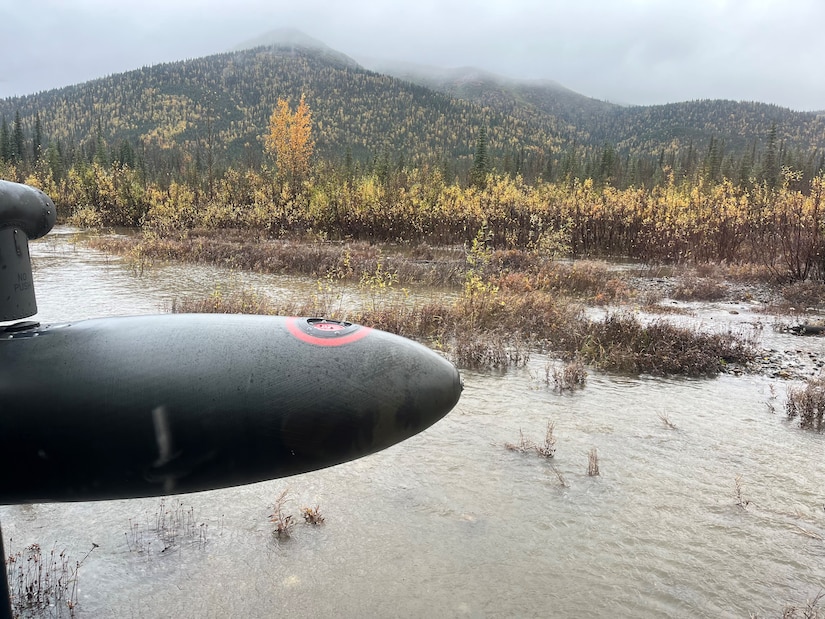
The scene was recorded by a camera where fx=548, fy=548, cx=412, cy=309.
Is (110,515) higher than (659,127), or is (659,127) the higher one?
(659,127)

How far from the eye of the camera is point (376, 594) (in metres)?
3.30

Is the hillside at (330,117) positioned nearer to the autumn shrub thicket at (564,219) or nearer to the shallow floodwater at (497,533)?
the autumn shrub thicket at (564,219)

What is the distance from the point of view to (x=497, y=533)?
3.99 m

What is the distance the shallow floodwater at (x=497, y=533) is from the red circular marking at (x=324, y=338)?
1.80 meters

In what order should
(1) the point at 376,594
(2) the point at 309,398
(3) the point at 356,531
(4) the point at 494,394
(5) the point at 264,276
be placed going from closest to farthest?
(2) the point at 309,398 → (1) the point at 376,594 → (3) the point at 356,531 → (4) the point at 494,394 → (5) the point at 264,276

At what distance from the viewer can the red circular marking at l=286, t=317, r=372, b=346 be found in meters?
2.27

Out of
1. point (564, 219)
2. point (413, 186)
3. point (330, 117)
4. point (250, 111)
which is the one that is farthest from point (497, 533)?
point (250, 111)

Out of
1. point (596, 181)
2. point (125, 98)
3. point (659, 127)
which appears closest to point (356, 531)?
point (596, 181)

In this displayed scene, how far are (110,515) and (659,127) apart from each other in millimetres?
201634

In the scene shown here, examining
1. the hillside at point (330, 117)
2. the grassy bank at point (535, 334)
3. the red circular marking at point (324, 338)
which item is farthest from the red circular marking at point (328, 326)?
the hillside at point (330, 117)

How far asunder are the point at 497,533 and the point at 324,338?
8.11 feet

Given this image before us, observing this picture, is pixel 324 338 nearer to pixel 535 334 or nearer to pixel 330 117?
pixel 535 334

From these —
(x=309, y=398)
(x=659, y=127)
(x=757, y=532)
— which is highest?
(x=659, y=127)

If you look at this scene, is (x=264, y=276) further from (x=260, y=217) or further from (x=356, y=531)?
(x=356, y=531)
